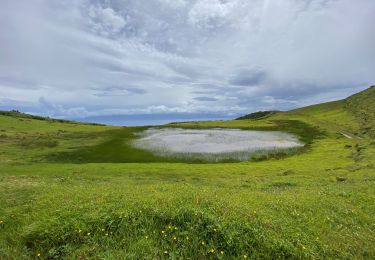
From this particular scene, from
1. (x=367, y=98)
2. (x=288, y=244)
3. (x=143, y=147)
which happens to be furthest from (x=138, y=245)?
(x=367, y=98)

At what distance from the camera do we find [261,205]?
46.4ft

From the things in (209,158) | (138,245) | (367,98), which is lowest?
(209,158)

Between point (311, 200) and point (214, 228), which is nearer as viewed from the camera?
point (214, 228)

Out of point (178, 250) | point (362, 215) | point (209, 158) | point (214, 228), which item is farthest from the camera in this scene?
point (209, 158)

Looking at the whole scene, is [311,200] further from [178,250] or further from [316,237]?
[178,250]

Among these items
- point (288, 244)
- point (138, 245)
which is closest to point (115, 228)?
point (138, 245)

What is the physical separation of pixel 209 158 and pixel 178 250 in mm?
48778

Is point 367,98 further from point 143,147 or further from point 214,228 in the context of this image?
point 214,228

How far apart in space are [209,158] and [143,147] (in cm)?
1910

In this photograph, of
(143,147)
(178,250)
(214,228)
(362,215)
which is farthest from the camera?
(143,147)

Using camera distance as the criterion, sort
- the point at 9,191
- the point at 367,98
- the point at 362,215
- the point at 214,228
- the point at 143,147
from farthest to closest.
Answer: the point at 367,98, the point at 143,147, the point at 9,191, the point at 362,215, the point at 214,228

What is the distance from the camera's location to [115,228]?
447 inches

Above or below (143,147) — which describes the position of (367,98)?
above

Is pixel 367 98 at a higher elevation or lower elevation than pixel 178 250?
higher
